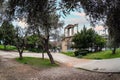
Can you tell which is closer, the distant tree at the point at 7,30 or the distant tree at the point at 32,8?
the distant tree at the point at 32,8

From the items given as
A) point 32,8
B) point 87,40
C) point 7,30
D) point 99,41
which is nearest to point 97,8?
point 32,8

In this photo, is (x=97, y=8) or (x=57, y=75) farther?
(x=57, y=75)

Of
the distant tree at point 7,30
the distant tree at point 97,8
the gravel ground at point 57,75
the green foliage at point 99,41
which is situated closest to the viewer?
the distant tree at point 97,8

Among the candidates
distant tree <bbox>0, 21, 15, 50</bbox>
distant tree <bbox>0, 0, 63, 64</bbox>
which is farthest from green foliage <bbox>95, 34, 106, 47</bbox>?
distant tree <bbox>0, 0, 63, 64</bbox>

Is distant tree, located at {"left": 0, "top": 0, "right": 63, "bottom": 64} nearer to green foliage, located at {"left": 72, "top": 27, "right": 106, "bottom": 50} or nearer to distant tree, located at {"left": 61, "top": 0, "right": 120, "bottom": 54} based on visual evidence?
distant tree, located at {"left": 61, "top": 0, "right": 120, "bottom": 54}

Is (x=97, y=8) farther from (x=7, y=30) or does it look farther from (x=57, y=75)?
(x=7, y=30)

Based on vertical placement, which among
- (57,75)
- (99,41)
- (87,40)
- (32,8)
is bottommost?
(57,75)

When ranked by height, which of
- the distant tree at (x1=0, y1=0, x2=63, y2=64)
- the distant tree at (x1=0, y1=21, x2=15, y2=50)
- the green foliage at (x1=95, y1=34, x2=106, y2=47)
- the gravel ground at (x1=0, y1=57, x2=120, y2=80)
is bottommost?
the gravel ground at (x1=0, y1=57, x2=120, y2=80)

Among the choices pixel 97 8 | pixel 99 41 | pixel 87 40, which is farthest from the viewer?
pixel 99 41

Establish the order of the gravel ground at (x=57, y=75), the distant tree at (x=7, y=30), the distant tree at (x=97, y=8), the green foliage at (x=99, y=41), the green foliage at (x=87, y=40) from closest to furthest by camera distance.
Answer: the distant tree at (x=97, y=8) < the distant tree at (x=7, y=30) < the gravel ground at (x=57, y=75) < the green foliage at (x=87, y=40) < the green foliage at (x=99, y=41)

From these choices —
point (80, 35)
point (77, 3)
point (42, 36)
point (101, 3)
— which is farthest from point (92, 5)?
point (80, 35)

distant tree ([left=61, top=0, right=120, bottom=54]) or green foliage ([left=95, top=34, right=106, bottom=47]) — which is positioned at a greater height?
distant tree ([left=61, top=0, right=120, bottom=54])

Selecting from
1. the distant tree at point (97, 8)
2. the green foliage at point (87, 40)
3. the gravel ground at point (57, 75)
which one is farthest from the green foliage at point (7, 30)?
the green foliage at point (87, 40)

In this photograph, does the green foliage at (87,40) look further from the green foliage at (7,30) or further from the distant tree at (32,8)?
the distant tree at (32,8)
